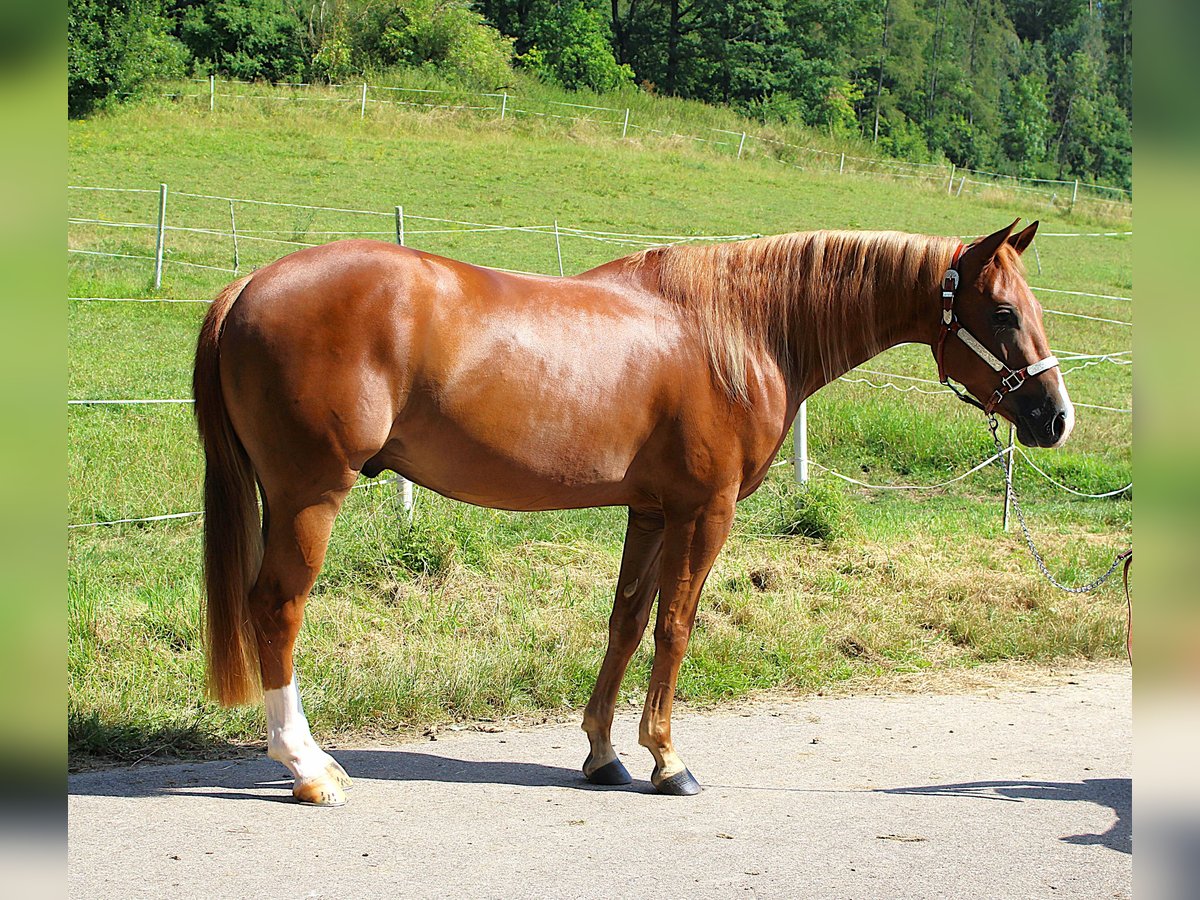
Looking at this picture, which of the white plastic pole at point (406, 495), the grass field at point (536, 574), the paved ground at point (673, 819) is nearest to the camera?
the paved ground at point (673, 819)

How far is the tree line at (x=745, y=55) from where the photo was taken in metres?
32.8

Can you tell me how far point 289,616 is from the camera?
3.66 m

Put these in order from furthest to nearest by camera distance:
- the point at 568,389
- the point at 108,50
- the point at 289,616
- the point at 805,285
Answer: the point at 108,50, the point at 805,285, the point at 568,389, the point at 289,616

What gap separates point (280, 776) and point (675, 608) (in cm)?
156

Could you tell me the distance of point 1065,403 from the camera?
3902 mm

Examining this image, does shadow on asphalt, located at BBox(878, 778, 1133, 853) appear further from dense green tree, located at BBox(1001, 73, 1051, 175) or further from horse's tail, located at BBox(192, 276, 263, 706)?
dense green tree, located at BBox(1001, 73, 1051, 175)

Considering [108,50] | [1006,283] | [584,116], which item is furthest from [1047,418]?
[584,116]

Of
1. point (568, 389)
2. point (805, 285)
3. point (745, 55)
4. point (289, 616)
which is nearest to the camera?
point (289, 616)

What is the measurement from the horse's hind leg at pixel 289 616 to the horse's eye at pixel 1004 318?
2322 mm

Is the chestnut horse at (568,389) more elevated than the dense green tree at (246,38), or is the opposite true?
the dense green tree at (246,38)

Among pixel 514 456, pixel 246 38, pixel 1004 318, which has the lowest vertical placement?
pixel 514 456

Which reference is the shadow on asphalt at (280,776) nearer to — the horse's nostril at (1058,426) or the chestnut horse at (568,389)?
the chestnut horse at (568,389)

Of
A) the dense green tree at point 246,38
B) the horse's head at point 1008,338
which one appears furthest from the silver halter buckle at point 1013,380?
the dense green tree at point 246,38

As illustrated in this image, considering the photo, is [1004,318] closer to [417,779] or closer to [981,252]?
[981,252]
